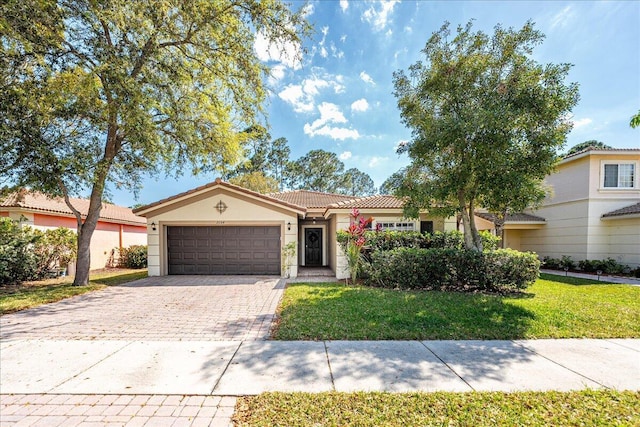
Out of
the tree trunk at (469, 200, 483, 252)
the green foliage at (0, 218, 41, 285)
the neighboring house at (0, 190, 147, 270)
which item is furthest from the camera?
the neighboring house at (0, 190, 147, 270)

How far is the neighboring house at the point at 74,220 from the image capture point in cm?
1220

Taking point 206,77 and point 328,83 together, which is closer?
point 206,77

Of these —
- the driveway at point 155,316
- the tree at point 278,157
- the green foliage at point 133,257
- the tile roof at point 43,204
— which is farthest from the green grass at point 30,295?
the tree at point 278,157

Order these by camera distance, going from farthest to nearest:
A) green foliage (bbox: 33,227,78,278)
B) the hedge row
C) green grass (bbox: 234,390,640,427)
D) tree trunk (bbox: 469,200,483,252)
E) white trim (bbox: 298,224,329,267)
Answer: white trim (bbox: 298,224,329,267) < green foliage (bbox: 33,227,78,278) < tree trunk (bbox: 469,200,483,252) < the hedge row < green grass (bbox: 234,390,640,427)

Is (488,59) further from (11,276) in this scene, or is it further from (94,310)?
(11,276)

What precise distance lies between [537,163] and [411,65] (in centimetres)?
488

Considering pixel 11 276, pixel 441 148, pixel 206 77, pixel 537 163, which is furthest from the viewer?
pixel 206 77

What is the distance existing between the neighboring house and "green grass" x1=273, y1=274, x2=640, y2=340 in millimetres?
10235

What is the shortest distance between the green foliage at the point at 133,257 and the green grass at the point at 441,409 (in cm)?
1680

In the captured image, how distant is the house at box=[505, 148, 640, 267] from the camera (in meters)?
14.1

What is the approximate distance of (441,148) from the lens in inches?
325

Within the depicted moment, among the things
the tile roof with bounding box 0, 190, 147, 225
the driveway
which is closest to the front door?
the driveway

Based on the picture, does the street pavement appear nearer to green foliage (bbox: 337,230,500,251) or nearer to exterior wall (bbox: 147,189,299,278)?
green foliage (bbox: 337,230,500,251)

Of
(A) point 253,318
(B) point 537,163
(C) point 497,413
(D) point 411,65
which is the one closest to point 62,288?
(A) point 253,318
